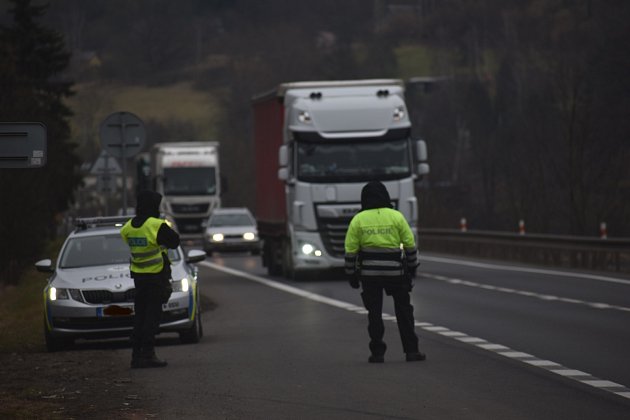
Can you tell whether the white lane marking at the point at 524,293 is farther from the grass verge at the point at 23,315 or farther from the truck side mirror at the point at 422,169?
the grass verge at the point at 23,315

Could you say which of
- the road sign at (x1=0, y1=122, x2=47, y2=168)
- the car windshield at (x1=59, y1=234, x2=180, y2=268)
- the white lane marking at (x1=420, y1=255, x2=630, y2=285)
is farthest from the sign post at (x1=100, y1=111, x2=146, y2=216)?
the road sign at (x1=0, y1=122, x2=47, y2=168)

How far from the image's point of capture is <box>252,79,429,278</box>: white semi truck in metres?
30.2

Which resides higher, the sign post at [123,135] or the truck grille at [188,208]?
the sign post at [123,135]

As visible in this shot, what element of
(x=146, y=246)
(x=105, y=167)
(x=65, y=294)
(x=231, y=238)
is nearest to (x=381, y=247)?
(x=146, y=246)

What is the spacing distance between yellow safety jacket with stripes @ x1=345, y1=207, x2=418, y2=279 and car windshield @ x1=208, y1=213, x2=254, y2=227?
34710mm

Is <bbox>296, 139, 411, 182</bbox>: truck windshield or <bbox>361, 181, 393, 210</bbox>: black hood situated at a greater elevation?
<bbox>296, 139, 411, 182</bbox>: truck windshield

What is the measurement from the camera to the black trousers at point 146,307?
1593 centimetres

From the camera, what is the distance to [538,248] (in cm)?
3756

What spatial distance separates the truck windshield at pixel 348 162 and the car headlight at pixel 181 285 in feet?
39.6

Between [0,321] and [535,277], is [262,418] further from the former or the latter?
[535,277]

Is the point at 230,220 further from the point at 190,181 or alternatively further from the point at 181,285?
the point at 181,285

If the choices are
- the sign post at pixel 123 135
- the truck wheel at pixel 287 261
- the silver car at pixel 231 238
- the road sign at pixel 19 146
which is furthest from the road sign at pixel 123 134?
the silver car at pixel 231 238

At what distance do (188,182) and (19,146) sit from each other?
4679cm

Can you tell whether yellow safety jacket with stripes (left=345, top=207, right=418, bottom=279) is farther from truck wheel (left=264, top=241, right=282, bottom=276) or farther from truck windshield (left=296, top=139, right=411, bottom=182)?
truck wheel (left=264, top=241, right=282, bottom=276)
